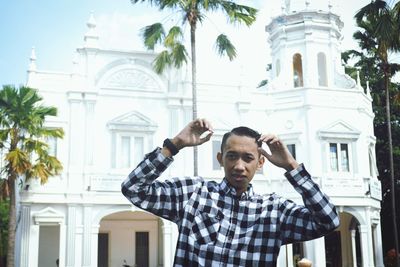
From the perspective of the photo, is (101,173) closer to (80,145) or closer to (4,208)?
(80,145)

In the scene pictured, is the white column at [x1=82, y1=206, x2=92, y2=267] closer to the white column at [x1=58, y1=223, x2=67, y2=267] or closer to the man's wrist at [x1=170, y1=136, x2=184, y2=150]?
the white column at [x1=58, y1=223, x2=67, y2=267]

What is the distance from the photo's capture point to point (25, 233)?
19.2 meters

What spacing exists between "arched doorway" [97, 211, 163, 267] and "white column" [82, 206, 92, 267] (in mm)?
3035

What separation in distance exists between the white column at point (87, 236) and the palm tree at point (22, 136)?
2.03 m

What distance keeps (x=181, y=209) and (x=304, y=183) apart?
576 mm

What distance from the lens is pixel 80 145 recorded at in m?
20.5

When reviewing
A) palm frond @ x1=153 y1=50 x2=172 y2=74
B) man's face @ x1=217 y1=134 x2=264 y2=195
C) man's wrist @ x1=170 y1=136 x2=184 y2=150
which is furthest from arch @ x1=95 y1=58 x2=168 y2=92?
man's face @ x1=217 y1=134 x2=264 y2=195

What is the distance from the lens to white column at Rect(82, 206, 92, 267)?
19578 mm

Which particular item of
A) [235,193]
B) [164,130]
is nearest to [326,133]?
[164,130]

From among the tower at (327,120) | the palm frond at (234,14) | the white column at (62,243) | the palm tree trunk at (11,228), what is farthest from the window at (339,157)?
the palm tree trunk at (11,228)

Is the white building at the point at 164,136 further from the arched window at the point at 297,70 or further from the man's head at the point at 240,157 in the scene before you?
the man's head at the point at 240,157

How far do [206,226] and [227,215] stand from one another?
0.11 m

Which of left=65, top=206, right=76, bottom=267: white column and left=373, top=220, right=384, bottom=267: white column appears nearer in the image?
left=65, top=206, right=76, bottom=267: white column

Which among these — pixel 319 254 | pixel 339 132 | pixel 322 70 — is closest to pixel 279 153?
pixel 319 254
